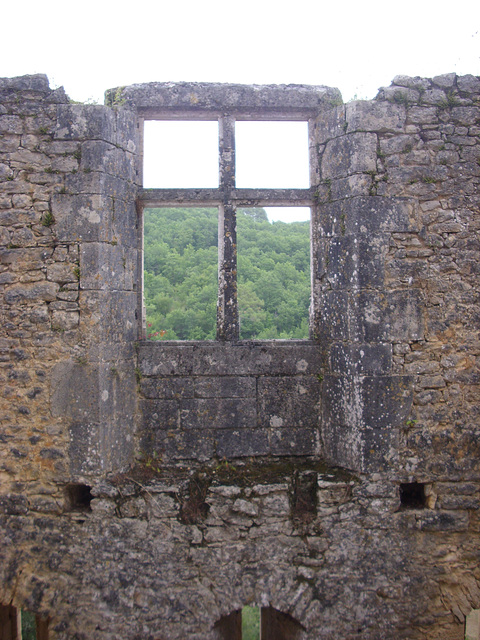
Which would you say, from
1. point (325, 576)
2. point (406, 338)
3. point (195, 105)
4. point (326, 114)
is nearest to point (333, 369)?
point (406, 338)

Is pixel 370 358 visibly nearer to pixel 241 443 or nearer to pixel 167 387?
pixel 241 443

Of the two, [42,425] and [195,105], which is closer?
[42,425]

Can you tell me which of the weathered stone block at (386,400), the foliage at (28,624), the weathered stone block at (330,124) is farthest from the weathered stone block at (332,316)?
the foliage at (28,624)

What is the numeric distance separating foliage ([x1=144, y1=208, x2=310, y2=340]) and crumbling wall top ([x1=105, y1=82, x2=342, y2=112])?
2.10 meters

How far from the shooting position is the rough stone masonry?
13.1 feet

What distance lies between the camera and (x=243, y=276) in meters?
6.86

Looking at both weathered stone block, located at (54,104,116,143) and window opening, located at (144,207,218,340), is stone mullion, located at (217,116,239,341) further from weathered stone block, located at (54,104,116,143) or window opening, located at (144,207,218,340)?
window opening, located at (144,207,218,340)

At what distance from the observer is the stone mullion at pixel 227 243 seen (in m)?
4.45

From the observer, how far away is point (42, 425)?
4098 millimetres

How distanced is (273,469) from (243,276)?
3.21m

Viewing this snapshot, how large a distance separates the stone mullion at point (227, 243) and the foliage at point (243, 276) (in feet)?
3.46

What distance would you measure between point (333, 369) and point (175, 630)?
8.33ft

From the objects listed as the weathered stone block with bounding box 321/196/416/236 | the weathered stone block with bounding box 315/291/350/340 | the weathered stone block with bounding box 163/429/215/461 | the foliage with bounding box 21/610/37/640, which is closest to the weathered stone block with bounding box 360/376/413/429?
the weathered stone block with bounding box 315/291/350/340

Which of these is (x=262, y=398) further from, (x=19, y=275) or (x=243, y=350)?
(x=19, y=275)
